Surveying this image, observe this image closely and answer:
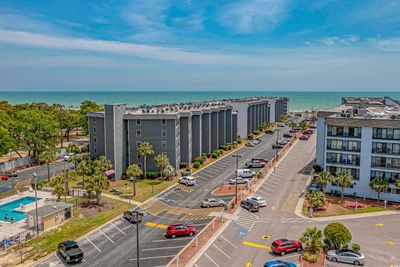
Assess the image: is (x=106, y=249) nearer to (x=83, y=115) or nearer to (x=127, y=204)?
(x=127, y=204)

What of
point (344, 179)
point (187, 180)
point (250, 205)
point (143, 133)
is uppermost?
point (143, 133)

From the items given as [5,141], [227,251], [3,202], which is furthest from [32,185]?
[227,251]

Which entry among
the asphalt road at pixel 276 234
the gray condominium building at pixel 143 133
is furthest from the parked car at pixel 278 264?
the gray condominium building at pixel 143 133

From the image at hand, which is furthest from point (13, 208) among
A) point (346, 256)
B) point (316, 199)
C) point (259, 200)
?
point (346, 256)

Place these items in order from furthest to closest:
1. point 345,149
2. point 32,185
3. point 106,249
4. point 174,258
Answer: point 32,185
point 345,149
point 106,249
point 174,258

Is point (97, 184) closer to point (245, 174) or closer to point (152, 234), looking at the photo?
point (152, 234)

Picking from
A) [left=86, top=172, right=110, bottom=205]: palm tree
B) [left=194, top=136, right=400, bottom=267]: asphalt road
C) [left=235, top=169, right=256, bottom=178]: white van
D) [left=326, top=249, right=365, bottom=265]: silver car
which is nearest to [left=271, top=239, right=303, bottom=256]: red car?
[left=194, top=136, right=400, bottom=267]: asphalt road
